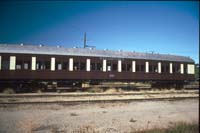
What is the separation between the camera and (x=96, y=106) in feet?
34.9

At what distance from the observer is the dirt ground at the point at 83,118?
6.72 m

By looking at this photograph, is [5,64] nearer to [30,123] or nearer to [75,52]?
[75,52]

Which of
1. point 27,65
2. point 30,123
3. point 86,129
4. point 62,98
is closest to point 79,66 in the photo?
point 27,65

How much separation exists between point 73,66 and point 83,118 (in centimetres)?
1000

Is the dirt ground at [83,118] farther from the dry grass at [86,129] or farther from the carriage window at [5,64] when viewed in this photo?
the carriage window at [5,64]

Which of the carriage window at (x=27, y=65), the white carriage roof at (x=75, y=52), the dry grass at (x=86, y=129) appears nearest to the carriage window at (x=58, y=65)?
the white carriage roof at (x=75, y=52)

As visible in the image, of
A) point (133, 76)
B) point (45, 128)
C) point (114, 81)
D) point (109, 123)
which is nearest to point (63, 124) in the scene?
point (45, 128)

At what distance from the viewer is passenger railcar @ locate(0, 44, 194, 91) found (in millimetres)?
16047

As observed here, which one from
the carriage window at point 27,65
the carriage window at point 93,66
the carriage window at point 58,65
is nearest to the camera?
the carriage window at point 27,65

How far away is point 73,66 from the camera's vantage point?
17641 mm

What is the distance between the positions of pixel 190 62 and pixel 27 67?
20087 mm

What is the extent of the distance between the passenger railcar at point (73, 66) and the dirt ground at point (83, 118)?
6.85 meters

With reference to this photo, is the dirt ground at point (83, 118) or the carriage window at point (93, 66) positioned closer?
the dirt ground at point (83, 118)

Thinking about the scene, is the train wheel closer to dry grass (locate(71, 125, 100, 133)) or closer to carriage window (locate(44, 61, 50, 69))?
carriage window (locate(44, 61, 50, 69))
